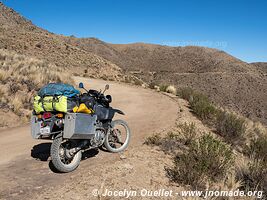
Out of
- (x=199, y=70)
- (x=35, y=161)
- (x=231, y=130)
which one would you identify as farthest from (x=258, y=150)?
(x=199, y=70)

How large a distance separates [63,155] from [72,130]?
2.25 ft

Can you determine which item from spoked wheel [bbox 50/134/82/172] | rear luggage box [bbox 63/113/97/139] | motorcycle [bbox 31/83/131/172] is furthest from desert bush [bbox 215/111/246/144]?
spoked wheel [bbox 50/134/82/172]

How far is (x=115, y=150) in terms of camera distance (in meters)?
7.57

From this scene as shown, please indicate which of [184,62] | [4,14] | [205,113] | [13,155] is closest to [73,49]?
[4,14]

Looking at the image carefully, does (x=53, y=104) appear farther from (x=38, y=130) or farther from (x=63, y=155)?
(x=63, y=155)

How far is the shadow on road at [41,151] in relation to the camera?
7249mm

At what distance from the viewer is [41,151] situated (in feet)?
25.4

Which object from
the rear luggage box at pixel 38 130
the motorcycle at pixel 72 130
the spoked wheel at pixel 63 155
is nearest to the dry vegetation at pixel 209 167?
the motorcycle at pixel 72 130

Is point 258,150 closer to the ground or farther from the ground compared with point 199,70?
closer to the ground

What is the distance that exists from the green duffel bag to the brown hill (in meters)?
29.4

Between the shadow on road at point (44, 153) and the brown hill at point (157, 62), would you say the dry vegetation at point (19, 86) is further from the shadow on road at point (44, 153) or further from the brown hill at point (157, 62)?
the brown hill at point (157, 62)

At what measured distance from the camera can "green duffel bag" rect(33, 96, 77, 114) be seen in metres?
5.76

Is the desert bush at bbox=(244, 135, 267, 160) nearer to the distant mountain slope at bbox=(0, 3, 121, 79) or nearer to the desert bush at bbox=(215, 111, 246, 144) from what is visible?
the desert bush at bbox=(215, 111, 246, 144)

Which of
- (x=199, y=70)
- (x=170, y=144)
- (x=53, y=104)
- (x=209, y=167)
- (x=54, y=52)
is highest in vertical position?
(x=199, y=70)
